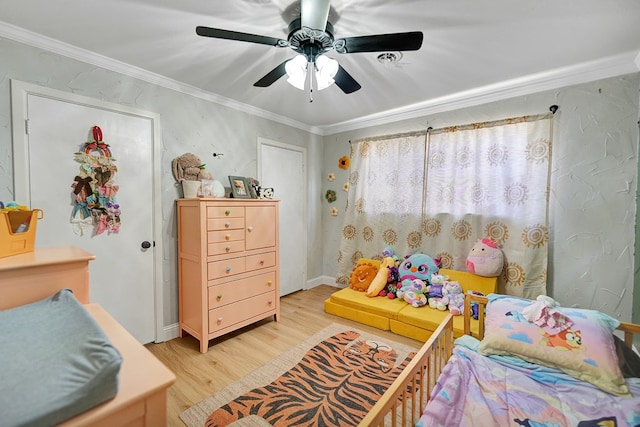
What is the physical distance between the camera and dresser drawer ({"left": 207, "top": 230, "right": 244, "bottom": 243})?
2.33 meters

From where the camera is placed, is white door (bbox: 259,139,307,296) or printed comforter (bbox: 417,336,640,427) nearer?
printed comforter (bbox: 417,336,640,427)

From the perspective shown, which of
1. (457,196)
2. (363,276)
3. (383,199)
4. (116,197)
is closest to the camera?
(116,197)

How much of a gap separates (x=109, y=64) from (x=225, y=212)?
146 cm

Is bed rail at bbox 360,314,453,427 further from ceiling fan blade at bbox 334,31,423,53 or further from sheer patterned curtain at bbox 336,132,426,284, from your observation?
sheer patterned curtain at bbox 336,132,426,284

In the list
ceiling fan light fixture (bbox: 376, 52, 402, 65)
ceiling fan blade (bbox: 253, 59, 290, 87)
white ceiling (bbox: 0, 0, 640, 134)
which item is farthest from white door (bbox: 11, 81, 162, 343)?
ceiling fan light fixture (bbox: 376, 52, 402, 65)

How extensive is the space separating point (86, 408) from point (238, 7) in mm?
1886

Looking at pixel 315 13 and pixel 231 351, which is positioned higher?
pixel 315 13

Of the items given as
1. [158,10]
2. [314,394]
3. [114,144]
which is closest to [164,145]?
[114,144]

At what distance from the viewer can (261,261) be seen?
2.76m

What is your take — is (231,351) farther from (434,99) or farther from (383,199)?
(434,99)

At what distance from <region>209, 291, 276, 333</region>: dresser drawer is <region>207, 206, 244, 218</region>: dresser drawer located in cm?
84

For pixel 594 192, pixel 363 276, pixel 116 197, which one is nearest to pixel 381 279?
pixel 363 276

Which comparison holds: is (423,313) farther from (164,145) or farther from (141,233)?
(164,145)

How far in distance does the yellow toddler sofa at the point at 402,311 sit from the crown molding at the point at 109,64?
2.47m
